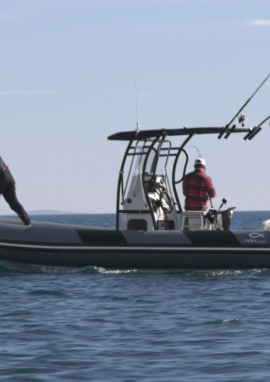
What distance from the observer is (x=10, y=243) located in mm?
11367

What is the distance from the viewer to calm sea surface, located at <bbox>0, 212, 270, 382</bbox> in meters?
5.90

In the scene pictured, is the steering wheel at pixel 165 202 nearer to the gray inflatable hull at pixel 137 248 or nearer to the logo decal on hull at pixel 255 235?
the gray inflatable hull at pixel 137 248

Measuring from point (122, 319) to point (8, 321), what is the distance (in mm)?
1060

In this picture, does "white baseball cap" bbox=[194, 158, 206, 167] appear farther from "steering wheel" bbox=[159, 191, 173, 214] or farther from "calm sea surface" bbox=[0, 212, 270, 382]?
"calm sea surface" bbox=[0, 212, 270, 382]

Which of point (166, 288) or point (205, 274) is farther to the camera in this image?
point (205, 274)

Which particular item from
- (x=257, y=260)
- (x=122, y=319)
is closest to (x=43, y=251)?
(x=257, y=260)

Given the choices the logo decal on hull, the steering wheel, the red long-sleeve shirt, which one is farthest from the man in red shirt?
the logo decal on hull

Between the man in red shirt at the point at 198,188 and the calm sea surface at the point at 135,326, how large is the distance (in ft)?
3.07

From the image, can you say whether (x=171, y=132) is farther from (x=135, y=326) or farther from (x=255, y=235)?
(x=135, y=326)

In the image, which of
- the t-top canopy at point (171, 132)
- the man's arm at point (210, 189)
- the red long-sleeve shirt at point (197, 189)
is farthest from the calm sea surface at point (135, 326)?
the t-top canopy at point (171, 132)

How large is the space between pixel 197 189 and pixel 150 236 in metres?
0.94

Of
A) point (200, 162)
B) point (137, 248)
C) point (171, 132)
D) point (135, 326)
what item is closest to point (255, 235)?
point (200, 162)

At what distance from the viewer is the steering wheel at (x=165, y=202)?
464 inches

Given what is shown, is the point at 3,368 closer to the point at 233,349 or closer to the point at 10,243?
the point at 233,349
